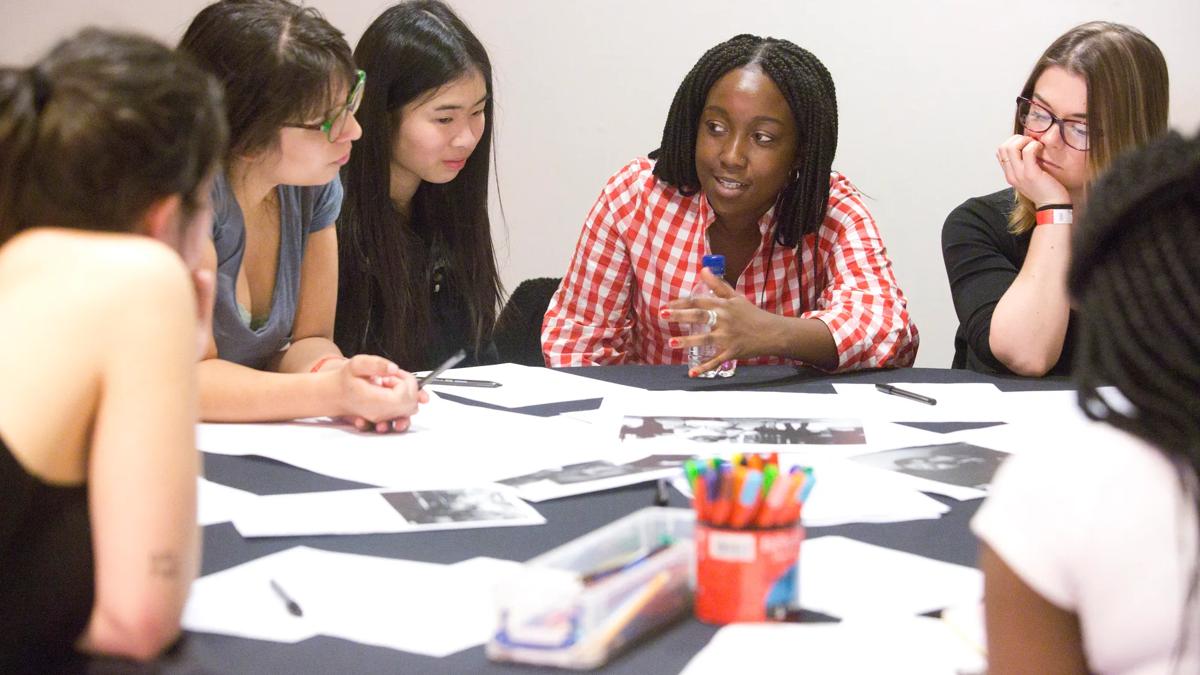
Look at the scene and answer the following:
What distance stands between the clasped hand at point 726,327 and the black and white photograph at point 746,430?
36 cm

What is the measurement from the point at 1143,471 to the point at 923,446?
0.93 metres

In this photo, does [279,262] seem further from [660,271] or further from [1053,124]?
[1053,124]

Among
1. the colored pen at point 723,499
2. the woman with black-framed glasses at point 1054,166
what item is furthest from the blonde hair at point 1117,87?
the colored pen at point 723,499

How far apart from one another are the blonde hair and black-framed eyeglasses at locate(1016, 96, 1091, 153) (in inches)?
0.6

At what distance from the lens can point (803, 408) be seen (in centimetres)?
187

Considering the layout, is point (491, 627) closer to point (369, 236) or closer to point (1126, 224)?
point (1126, 224)

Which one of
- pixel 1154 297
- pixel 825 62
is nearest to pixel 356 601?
pixel 1154 297

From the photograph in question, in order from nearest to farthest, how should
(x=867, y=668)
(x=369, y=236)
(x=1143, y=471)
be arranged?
(x=1143, y=471) → (x=867, y=668) → (x=369, y=236)

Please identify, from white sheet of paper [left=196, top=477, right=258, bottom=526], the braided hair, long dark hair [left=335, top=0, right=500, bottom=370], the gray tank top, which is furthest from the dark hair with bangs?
the braided hair

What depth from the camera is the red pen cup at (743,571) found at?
3.33 feet

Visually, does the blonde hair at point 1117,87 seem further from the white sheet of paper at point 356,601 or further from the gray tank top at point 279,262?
the white sheet of paper at point 356,601

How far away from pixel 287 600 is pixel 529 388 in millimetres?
1021

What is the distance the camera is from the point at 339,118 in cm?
194

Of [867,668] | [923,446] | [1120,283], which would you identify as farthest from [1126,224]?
[923,446]
